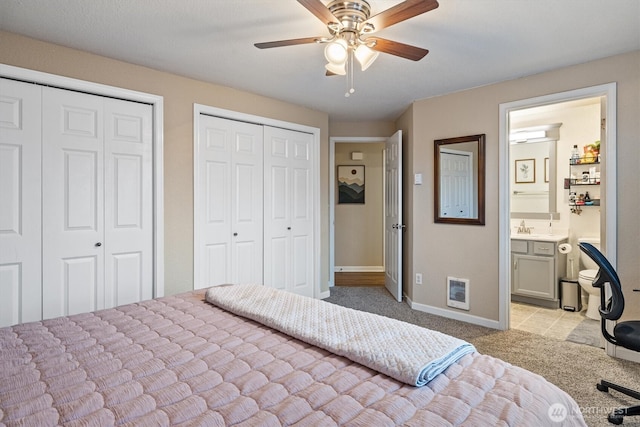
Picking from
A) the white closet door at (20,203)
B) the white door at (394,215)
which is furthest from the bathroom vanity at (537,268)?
the white closet door at (20,203)

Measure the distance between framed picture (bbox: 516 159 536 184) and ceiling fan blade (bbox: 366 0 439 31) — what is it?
3629mm

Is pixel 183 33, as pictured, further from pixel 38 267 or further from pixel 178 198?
pixel 38 267

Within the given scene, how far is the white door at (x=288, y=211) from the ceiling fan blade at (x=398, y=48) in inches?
80.2

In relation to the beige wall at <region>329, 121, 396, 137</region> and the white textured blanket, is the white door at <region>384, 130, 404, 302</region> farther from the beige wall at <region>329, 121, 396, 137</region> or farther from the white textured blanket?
the white textured blanket

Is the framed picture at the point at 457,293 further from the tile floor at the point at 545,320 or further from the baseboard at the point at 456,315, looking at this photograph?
the tile floor at the point at 545,320

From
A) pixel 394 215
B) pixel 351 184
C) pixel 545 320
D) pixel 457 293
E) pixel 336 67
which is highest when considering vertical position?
pixel 336 67

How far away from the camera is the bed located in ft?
2.92

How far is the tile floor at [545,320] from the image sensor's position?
3.29m

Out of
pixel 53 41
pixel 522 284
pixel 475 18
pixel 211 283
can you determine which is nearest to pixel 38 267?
pixel 211 283

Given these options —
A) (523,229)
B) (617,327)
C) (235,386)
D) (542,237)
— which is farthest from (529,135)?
(235,386)

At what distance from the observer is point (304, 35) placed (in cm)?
237

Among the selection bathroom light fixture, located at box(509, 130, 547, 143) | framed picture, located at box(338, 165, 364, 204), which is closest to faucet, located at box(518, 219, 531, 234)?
bathroom light fixture, located at box(509, 130, 547, 143)

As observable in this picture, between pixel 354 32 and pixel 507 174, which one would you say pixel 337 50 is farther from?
pixel 507 174

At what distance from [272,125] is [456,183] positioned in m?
2.05
